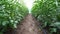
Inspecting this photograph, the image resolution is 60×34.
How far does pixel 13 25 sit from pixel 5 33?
0.33m

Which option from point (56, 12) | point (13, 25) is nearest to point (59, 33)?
point (56, 12)

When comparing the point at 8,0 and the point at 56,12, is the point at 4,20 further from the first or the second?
the point at 56,12

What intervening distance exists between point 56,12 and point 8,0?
1.33 meters

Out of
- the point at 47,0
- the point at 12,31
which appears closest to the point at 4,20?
the point at 12,31

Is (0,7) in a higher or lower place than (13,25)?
higher

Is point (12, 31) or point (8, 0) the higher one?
point (8, 0)

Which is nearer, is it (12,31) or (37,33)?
(12,31)

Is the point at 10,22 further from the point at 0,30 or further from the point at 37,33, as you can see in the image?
the point at 37,33

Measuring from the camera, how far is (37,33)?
4371 mm

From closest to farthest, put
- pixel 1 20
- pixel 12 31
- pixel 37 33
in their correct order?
pixel 1 20, pixel 12 31, pixel 37 33

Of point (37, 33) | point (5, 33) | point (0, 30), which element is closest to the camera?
point (0, 30)

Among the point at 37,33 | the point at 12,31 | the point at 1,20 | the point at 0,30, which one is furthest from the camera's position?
the point at 37,33


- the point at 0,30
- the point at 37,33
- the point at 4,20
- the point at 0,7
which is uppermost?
the point at 0,7

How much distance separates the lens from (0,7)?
3.11 m
